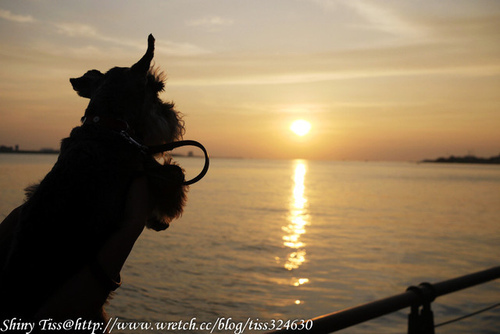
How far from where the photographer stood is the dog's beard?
1.73 metres

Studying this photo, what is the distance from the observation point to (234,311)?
9.88m

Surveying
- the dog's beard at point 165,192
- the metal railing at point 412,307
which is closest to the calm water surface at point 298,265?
the metal railing at point 412,307

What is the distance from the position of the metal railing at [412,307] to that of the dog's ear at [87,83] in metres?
1.35

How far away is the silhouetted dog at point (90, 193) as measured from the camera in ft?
5.05

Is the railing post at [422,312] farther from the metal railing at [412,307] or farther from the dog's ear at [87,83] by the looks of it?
the dog's ear at [87,83]

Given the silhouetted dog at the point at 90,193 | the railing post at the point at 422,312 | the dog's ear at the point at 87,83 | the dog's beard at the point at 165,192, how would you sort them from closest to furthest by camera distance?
the silhouetted dog at the point at 90,193 < the dog's beard at the point at 165,192 < the dog's ear at the point at 87,83 < the railing post at the point at 422,312

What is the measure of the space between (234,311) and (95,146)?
8.85 metres

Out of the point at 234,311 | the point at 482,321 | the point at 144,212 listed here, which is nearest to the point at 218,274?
the point at 234,311

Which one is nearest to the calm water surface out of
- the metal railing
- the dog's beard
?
the metal railing

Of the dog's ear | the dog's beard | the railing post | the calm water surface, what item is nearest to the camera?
the dog's beard

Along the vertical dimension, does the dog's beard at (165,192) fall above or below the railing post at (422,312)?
above

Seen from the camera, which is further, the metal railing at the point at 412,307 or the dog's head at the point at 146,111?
the metal railing at the point at 412,307

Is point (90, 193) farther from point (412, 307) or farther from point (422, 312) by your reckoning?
point (422, 312)

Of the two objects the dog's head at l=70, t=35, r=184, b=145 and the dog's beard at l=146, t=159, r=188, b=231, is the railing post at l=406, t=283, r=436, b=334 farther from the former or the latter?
the dog's head at l=70, t=35, r=184, b=145
